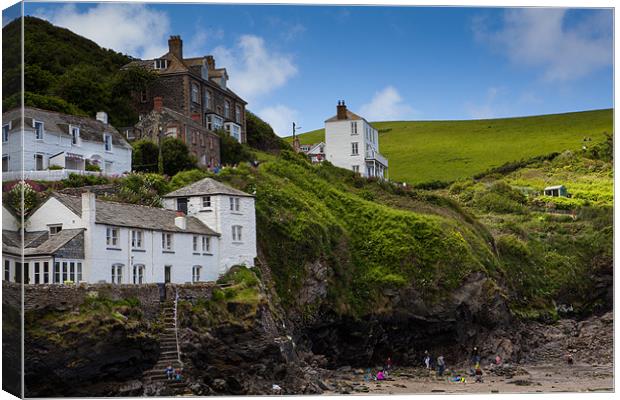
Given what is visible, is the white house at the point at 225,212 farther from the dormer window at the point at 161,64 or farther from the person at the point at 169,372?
the dormer window at the point at 161,64

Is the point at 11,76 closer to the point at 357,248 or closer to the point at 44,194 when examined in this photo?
the point at 44,194

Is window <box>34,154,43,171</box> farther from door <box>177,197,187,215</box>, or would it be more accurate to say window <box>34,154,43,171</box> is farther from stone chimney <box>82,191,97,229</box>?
stone chimney <box>82,191,97,229</box>

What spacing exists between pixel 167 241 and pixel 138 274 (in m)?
1.88

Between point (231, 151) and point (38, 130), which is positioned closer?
point (38, 130)

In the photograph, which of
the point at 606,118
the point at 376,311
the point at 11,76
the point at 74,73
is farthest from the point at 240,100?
the point at 11,76

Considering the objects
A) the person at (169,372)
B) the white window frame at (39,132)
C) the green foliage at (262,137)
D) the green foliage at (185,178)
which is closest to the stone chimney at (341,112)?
the green foliage at (262,137)

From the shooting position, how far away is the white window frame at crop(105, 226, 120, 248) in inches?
1130

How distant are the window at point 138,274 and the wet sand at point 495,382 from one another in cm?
690

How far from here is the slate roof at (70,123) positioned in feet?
116

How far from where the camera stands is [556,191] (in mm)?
53656

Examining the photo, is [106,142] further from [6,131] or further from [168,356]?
[6,131]

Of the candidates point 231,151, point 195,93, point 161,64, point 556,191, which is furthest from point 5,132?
A: point 556,191

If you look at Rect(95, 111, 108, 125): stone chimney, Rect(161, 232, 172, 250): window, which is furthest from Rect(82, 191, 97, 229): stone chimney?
Rect(95, 111, 108, 125): stone chimney

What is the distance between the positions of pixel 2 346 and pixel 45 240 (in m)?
6.00
